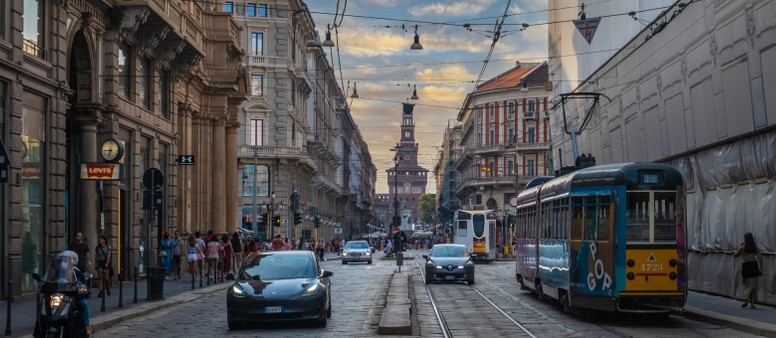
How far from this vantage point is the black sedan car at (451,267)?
123 feet

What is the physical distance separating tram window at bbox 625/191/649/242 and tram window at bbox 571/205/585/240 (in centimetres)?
146

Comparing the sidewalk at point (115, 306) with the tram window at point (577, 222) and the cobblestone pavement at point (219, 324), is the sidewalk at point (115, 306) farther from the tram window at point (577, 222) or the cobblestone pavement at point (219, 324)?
the tram window at point (577, 222)

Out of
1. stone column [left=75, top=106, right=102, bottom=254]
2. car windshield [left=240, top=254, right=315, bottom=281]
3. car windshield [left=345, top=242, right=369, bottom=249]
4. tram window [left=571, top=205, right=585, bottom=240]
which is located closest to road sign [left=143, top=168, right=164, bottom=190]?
stone column [left=75, top=106, right=102, bottom=254]

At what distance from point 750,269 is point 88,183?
17747 millimetres

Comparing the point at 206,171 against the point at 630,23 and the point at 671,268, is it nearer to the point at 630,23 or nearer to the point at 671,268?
the point at 630,23

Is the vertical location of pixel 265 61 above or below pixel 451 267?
above

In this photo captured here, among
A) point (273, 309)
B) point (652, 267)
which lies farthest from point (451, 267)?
point (273, 309)

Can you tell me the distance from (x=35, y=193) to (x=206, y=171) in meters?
23.6

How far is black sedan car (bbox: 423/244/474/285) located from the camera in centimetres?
3738

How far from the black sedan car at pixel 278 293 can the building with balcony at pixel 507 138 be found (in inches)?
3489

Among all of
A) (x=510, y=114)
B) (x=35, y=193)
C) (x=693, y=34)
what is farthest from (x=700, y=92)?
(x=510, y=114)

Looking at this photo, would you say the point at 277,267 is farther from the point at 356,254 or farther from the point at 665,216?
the point at 356,254

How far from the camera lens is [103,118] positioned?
103 ft

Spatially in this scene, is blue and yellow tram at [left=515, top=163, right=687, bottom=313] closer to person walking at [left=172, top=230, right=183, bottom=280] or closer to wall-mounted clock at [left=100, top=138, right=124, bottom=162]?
wall-mounted clock at [left=100, top=138, right=124, bottom=162]
